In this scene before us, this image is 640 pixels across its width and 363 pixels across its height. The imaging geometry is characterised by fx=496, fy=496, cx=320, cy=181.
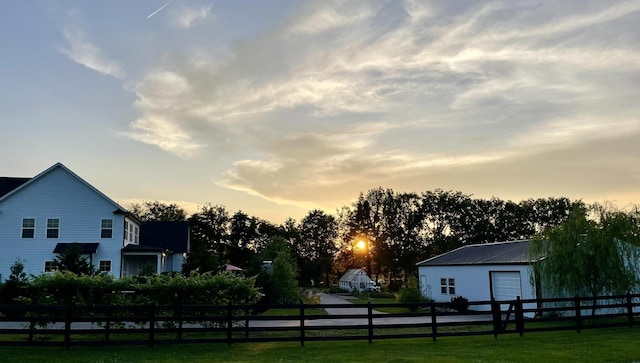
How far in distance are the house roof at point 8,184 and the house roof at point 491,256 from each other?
99.0 ft

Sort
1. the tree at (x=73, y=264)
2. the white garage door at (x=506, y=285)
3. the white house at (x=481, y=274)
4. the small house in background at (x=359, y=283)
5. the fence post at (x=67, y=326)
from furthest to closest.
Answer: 1. the small house in background at (x=359, y=283)
2. the tree at (x=73, y=264)
3. the white garage door at (x=506, y=285)
4. the white house at (x=481, y=274)
5. the fence post at (x=67, y=326)

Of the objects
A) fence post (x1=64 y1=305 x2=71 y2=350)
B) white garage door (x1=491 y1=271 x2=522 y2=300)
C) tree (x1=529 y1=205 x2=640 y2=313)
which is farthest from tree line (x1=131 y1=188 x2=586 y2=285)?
fence post (x1=64 y1=305 x2=71 y2=350)

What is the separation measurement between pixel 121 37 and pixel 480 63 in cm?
1281

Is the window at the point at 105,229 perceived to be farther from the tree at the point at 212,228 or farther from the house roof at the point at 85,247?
the tree at the point at 212,228

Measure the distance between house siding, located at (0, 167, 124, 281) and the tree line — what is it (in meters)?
41.0

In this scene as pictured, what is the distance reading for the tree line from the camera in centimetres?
7575

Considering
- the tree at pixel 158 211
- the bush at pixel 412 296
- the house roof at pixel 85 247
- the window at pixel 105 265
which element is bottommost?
the bush at pixel 412 296

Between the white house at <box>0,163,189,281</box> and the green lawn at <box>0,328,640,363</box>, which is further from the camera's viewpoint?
the white house at <box>0,163,189,281</box>

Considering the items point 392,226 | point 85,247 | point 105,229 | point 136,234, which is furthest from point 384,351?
point 392,226

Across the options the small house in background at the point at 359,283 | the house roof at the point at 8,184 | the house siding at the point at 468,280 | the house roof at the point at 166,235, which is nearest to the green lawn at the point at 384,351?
the house siding at the point at 468,280

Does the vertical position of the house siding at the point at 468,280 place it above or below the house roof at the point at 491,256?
below

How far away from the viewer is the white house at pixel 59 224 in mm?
31594

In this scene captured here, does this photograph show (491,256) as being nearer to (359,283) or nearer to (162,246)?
(162,246)

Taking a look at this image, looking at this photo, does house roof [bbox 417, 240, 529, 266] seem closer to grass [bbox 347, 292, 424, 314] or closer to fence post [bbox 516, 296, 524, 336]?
grass [bbox 347, 292, 424, 314]
